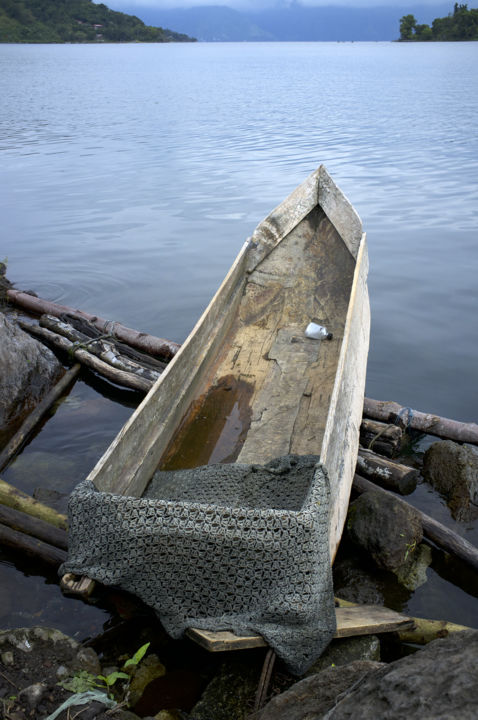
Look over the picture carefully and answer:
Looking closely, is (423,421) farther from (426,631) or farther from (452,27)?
(452,27)

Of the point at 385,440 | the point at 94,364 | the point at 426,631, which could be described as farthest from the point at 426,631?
the point at 94,364

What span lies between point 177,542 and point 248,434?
207cm

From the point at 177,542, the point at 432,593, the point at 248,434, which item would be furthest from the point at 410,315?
the point at 177,542

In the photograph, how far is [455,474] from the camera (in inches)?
208

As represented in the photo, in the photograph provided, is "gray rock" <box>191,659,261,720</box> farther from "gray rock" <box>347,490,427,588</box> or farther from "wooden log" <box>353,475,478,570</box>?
"wooden log" <box>353,475,478,570</box>

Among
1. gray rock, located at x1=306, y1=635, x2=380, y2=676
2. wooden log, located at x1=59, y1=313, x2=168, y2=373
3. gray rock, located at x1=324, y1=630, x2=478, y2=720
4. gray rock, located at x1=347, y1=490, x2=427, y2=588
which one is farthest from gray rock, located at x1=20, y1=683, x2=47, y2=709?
wooden log, located at x1=59, y1=313, x2=168, y2=373

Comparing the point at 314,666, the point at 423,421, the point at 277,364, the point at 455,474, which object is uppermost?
the point at 277,364

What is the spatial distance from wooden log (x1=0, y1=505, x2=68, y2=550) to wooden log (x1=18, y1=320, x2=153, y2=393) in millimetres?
2472

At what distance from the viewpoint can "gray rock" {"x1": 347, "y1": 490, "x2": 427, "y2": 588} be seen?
172 inches

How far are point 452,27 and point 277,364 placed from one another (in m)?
100

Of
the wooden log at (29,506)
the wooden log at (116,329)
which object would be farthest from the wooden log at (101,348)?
the wooden log at (29,506)

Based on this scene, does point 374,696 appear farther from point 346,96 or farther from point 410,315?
Answer: point 346,96

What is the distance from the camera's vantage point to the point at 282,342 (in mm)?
6746

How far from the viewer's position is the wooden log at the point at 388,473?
5191 millimetres
